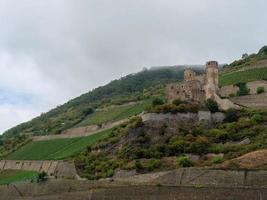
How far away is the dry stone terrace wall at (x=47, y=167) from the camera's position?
190ft

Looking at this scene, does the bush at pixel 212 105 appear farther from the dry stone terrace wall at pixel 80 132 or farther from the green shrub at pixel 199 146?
the dry stone terrace wall at pixel 80 132

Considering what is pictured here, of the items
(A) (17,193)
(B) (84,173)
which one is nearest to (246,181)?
(B) (84,173)

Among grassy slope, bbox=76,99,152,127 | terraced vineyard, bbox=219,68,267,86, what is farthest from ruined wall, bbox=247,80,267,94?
grassy slope, bbox=76,99,152,127

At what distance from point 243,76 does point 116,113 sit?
57.7 ft

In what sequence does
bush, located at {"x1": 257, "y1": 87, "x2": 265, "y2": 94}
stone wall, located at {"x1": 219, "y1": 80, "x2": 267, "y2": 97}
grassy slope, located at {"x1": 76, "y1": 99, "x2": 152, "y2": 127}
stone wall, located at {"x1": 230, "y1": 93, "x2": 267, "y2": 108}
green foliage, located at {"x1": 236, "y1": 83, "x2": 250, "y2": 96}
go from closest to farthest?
stone wall, located at {"x1": 230, "y1": 93, "x2": 267, "y2": 108} < bush, located at {"x1": 257, "y1": 87, "x2": 265, "y2": 94} < green foliage, located at {"x1": 236, "y1": 83, "x2": 250, "y2": 96} < stone wall, located at {"x1": 219, "y1": 80, "x2": 267, "y2": 97} < grassy slope, located at {"x1": 76, "y1": 99, "x2": 152, "y2": 127}

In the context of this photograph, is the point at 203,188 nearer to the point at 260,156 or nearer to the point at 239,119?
the point at 260,156

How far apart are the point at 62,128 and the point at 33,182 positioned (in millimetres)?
33775

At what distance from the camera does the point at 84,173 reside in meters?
55.4

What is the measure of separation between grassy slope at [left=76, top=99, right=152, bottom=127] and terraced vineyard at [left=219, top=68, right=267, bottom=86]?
360 inches

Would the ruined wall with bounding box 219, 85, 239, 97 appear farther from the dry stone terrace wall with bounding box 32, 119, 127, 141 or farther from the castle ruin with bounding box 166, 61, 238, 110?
the dry stone terrace wall with bounding box 32, 119, 127, 141

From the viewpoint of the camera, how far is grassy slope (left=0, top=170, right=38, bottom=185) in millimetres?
62844

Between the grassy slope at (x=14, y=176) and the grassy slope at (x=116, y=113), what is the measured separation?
1428 centimetres

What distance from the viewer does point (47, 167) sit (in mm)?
64375

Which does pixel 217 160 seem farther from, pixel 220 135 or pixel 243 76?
pixel 243 76
